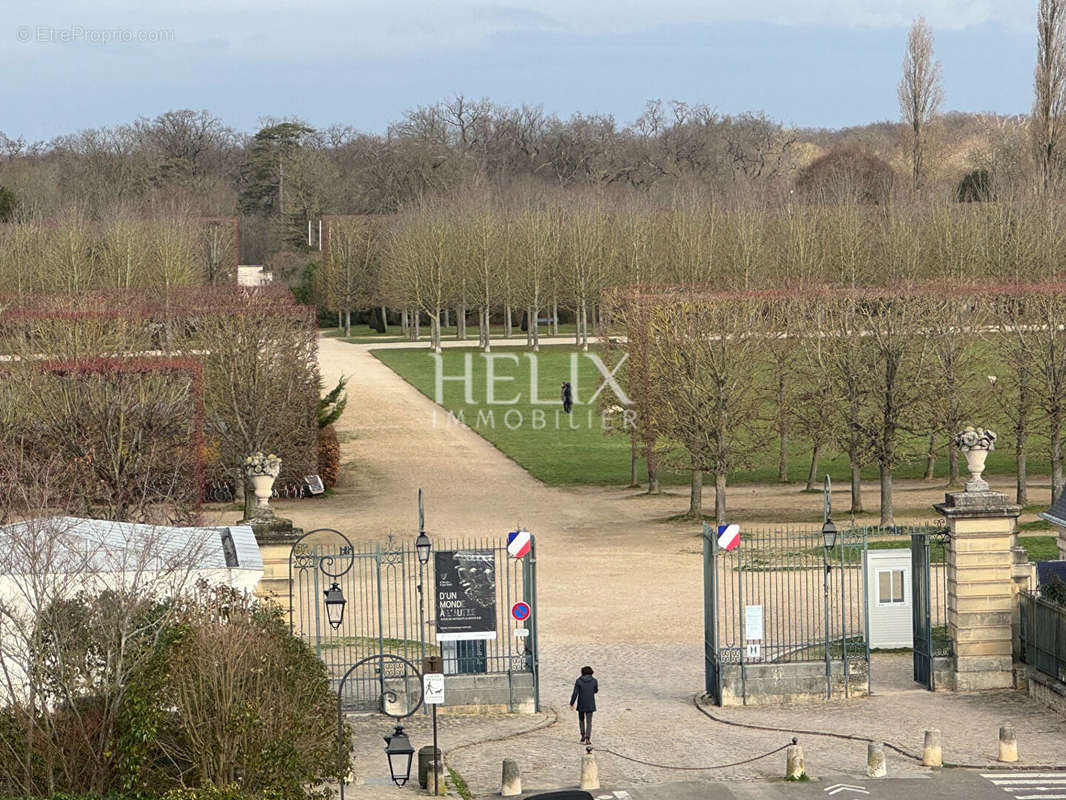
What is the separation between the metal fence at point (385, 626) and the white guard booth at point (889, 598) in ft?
17.2

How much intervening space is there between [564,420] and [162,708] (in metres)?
38.7

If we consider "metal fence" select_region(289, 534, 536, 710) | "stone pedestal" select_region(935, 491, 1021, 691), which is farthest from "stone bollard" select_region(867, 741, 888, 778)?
"metal fence" select_region(289, 534, 536, 710)

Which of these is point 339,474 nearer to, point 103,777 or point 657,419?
point 657,419

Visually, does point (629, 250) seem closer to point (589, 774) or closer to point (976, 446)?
point (976, 446)

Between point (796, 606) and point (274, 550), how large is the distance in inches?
394

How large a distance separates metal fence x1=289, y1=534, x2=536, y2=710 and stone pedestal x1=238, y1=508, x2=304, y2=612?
0.18 m

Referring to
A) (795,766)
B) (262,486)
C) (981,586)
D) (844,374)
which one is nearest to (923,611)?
(981,586)

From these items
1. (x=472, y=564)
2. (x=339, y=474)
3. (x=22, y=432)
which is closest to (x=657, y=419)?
(x=339, y=474)

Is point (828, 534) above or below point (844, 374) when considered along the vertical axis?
below

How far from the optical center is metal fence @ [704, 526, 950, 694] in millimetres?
20609

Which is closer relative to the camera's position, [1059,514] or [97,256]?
[1059,514]

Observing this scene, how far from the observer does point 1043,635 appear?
2019 centimetres

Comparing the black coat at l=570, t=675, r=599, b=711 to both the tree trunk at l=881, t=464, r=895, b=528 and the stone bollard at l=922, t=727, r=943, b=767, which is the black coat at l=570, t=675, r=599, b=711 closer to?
the stone bollard at l=922, t=727, r=943, b=767

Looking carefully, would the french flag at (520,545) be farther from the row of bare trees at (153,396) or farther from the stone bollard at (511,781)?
the row of bare trees at (153,396)
